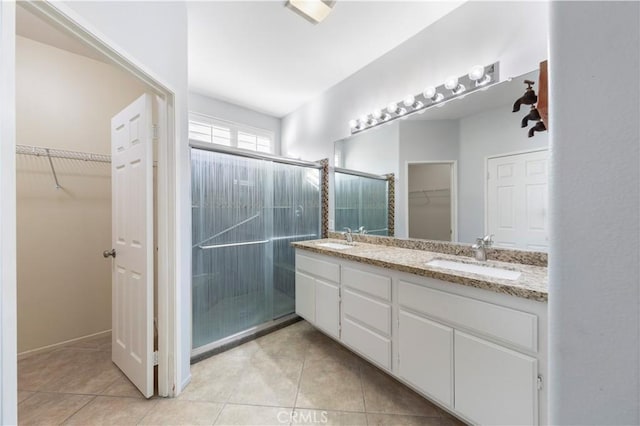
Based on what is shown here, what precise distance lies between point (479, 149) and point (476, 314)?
1140mm

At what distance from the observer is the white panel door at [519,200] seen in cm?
142

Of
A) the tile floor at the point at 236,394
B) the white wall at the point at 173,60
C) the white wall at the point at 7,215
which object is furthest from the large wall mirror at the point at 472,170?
the white wall at the point at 7,215

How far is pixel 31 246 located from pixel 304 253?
2277 mm

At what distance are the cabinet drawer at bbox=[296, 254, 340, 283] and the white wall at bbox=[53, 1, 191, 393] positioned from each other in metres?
0.98

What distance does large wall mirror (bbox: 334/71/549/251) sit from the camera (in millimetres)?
1475

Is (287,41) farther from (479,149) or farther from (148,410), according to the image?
(148,410)

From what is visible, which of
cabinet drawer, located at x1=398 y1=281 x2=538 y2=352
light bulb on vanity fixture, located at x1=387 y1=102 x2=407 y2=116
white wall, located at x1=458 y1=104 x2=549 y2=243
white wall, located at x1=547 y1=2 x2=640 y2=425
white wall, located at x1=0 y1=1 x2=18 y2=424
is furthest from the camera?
light bulb on vanity fixture, located at x1=387 y1=102 x2=407 y2=116

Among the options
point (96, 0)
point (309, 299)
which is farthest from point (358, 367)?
point (96, 0)

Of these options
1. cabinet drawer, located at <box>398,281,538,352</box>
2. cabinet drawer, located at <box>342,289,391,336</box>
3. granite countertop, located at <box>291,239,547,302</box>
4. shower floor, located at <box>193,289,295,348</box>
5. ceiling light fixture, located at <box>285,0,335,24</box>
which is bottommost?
shower floor, located at <box>193,289,295,348</box>

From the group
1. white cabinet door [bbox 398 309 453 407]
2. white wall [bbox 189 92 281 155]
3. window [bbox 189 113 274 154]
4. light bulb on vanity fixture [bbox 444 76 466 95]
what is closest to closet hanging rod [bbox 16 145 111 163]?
window [bbox 189 113 274 154]

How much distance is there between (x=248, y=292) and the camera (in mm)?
2369

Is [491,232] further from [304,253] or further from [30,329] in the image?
[30,329]

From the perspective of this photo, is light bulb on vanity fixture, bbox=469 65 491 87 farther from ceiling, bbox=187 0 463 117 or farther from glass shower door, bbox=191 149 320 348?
glass shower door, bbox=191 149 320 348

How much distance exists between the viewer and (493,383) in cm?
112
